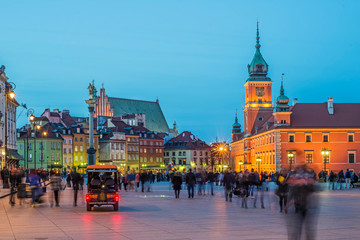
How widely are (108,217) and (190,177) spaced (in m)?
13.8

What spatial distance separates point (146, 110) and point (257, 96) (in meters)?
53.5

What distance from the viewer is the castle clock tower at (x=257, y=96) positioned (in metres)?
124

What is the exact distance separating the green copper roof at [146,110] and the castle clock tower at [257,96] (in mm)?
45141

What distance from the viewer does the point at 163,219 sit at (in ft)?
63.5

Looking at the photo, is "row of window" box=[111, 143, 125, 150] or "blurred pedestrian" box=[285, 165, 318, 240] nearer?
"blurred pedestrian" box=[285, 165, 318, 240]

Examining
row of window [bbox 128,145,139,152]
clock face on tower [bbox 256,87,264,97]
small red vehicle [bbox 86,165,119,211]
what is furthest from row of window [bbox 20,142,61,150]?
small red vehicle [bbox 86,165,119,211]

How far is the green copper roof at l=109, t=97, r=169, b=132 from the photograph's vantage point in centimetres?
16438

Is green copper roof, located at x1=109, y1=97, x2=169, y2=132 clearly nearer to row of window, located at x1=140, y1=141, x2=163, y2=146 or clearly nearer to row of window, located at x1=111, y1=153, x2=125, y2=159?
row of window, located at x1=140, y1=141, x2=163, y2=146

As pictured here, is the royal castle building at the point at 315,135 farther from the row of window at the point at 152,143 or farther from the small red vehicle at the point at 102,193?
the small red vehicle at the point at 102,193

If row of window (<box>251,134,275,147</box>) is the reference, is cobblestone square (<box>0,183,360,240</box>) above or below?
below

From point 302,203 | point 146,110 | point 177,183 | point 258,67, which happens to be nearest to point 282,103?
point 258,67

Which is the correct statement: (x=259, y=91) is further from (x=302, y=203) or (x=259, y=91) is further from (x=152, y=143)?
(x=302, y=203)

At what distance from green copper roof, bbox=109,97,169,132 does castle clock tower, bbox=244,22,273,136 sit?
148 ft

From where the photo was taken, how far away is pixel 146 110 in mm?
174125
